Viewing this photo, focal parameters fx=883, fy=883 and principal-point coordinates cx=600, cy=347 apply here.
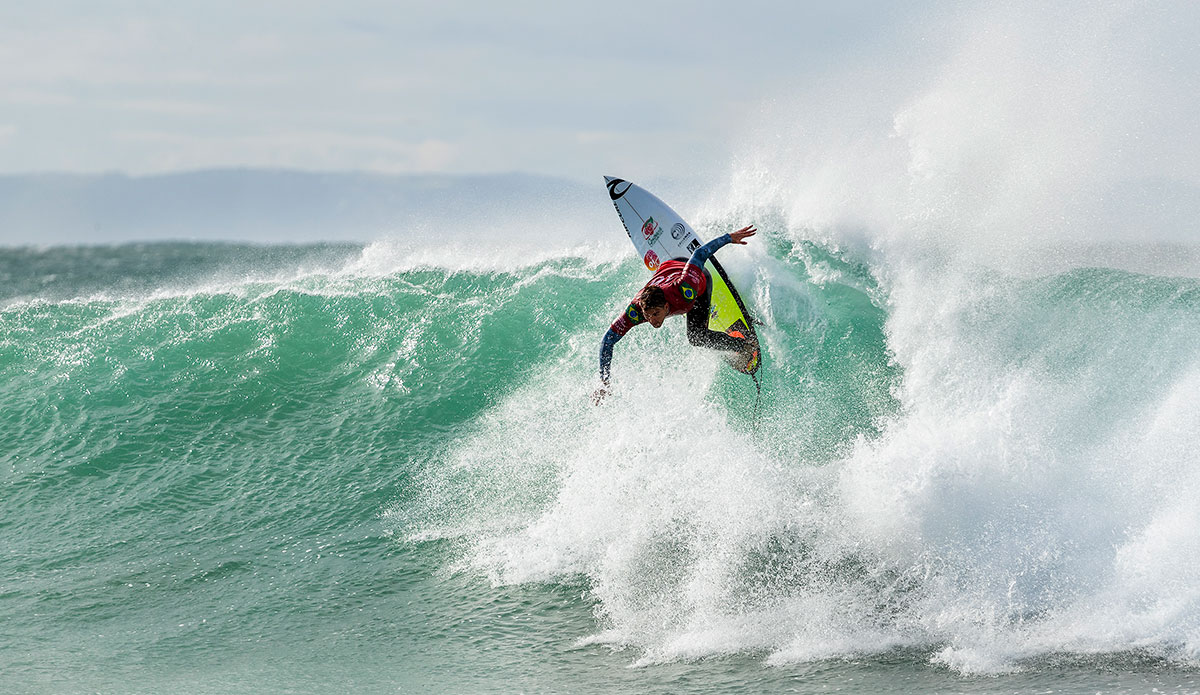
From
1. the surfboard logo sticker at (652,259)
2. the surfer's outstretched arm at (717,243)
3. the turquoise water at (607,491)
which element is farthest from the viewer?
the surfboard logo sticker at (652,259)

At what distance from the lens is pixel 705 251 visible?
6621mm

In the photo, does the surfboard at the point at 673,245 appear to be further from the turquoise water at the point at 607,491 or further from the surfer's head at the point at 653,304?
the surfer's head at the point at 653,304

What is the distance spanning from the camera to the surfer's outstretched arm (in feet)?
20.6

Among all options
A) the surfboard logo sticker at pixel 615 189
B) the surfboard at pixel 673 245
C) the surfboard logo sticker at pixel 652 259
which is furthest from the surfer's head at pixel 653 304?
the surfboard logo sticker at pixel 615 189

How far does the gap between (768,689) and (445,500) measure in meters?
3.61

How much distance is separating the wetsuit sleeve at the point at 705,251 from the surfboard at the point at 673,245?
59 cm

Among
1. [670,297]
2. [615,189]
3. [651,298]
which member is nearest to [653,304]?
[651,298]

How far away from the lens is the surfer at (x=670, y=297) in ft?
21.4

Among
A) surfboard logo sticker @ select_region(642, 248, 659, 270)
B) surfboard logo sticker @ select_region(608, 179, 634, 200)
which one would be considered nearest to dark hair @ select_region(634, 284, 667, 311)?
surfboard logo sticker @ select_region(642, 248, 659, 270)

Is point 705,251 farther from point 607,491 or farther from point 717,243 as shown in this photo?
point 607,491

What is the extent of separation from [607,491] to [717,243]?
201 cm

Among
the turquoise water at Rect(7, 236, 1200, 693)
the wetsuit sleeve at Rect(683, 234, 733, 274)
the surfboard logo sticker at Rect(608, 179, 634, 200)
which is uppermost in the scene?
the surfboard logo sticker at Rect(608, 179, 634, 200)

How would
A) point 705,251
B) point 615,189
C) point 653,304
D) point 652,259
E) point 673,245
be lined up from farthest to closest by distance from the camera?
point 615,189
point 652,259
point 673,245
point 705,251
point 653,304

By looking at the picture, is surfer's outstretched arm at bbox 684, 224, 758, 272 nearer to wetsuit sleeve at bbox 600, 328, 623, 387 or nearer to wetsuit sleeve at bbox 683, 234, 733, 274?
wetsuit sleeve at bbox 683, 234, 733, 274
